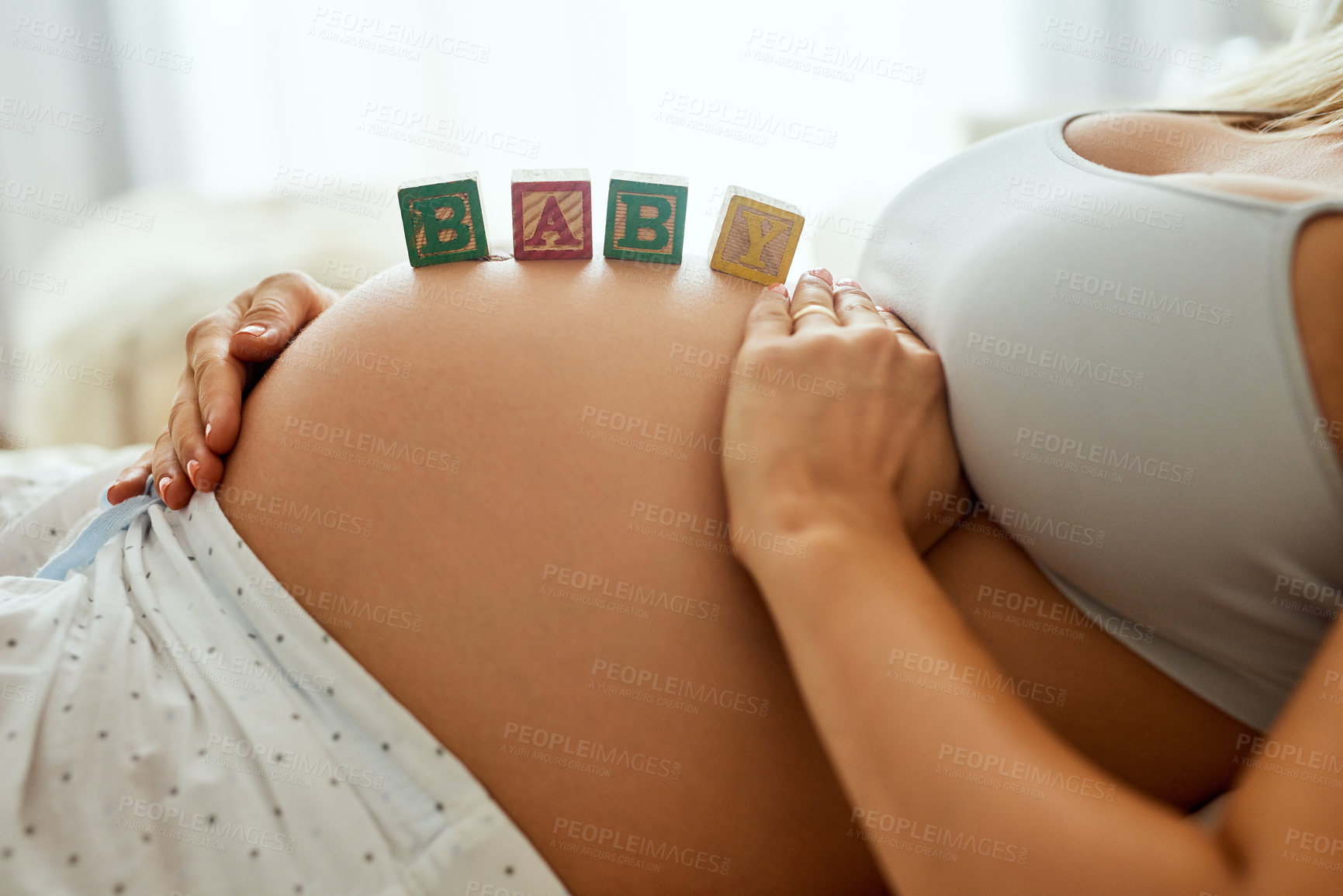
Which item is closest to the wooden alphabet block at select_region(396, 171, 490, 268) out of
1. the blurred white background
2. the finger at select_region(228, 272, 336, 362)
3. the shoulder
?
the finger at select_region(228, 272, 336, 362)

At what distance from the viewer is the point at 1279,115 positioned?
0.85m

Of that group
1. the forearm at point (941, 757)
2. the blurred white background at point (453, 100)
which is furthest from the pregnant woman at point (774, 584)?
the blurred white background at point (453, 100)

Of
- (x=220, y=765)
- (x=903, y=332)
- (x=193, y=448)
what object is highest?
(x=903, y=332)

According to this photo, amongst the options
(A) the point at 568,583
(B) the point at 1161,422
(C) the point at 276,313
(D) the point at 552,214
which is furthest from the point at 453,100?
(B) the point at 1161,422

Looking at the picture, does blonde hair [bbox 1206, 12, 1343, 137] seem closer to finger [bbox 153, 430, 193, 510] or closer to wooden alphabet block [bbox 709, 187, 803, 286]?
wooden alphabet block [bbox 709, 187, 803, 286]

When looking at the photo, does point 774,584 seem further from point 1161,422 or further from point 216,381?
point 216,381

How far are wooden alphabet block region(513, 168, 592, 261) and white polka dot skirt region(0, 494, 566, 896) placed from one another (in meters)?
0.36

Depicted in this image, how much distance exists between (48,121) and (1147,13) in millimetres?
3641

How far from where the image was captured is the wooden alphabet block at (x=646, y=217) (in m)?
0.77

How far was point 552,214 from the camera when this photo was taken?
30.7 inches

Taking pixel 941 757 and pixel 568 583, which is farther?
pixel 568 583

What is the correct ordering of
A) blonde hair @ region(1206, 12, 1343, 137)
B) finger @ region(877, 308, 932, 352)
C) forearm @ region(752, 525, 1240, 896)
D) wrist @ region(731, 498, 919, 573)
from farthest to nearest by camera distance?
blonde hair @ region(1206, 12, 1343, 137), finger @ region(877, 308, 932, 352), wrist @ region(731, 498, 919, 573), forearm @ region(752, 525, 1240, 896)

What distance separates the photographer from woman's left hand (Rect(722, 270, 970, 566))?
601 millimetres

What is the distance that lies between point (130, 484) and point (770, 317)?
621mm
